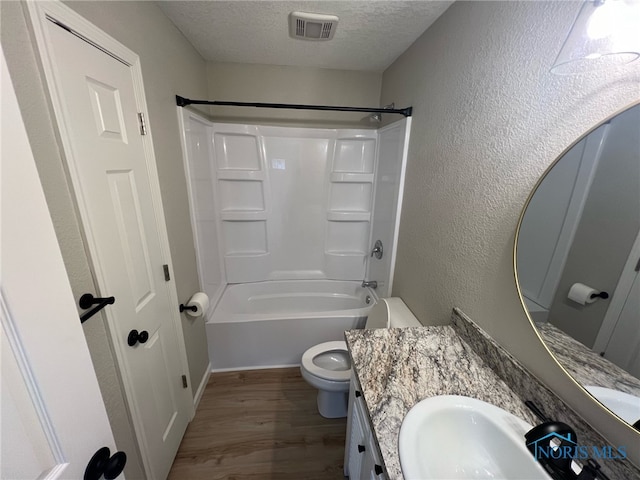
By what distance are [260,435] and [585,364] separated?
1714 mm

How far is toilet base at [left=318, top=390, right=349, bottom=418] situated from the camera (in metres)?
1.75

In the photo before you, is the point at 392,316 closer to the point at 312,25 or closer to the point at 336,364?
the point at 336,364

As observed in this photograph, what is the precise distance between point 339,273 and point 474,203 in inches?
73.5

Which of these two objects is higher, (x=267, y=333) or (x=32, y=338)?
(x=32, y=338)

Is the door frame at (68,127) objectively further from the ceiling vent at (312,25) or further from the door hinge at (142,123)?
the ceiling vent at (312,25)

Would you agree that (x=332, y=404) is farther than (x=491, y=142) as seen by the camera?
Yes

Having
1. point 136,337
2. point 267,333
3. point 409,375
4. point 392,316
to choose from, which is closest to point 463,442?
point 409,375

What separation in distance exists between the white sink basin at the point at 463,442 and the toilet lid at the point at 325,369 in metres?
0.83

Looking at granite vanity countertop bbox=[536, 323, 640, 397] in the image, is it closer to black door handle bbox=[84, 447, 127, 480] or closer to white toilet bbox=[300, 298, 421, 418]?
white toilet bbox=[300, 298, 421, 418]

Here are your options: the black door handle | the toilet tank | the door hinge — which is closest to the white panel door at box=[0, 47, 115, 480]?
the black door handle

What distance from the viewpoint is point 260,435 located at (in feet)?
5.43

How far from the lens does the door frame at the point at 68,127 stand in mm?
716

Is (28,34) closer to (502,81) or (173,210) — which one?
(173,210)

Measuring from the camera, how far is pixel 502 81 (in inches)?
39.2
